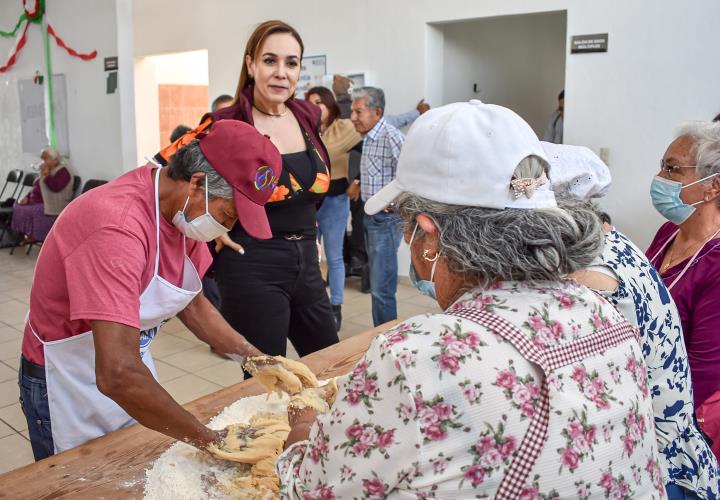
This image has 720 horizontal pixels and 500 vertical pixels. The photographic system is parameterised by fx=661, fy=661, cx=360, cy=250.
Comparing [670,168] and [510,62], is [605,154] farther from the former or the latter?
[670,168]

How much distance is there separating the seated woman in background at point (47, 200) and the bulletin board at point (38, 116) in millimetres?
425

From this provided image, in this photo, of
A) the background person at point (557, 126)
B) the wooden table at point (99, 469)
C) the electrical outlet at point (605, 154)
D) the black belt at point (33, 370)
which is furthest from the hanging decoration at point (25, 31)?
the wooden table at point (99, 469)

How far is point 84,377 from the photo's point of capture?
1.69m

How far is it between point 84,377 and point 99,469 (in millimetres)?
257

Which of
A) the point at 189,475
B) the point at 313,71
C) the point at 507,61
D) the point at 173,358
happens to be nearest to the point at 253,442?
the point at 189,475

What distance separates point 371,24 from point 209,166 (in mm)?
4844

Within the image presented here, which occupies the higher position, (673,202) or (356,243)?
(673,202)

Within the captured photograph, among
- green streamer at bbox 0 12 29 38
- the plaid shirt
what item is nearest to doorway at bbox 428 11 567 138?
the plaid shirt

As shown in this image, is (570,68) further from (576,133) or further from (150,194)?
(150,194)

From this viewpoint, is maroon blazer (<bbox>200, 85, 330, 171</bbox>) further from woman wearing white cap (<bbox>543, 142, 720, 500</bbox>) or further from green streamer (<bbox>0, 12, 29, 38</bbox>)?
green streamer (<bbox>0, 12, 29, 38</bbox>)

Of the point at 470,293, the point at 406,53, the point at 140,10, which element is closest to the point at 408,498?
the point at 470,293

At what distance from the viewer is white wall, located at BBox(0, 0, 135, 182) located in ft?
22.0

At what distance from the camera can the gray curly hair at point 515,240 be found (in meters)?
1.00

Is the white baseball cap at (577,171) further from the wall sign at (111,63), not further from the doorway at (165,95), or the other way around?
the doorway at (165,95)
